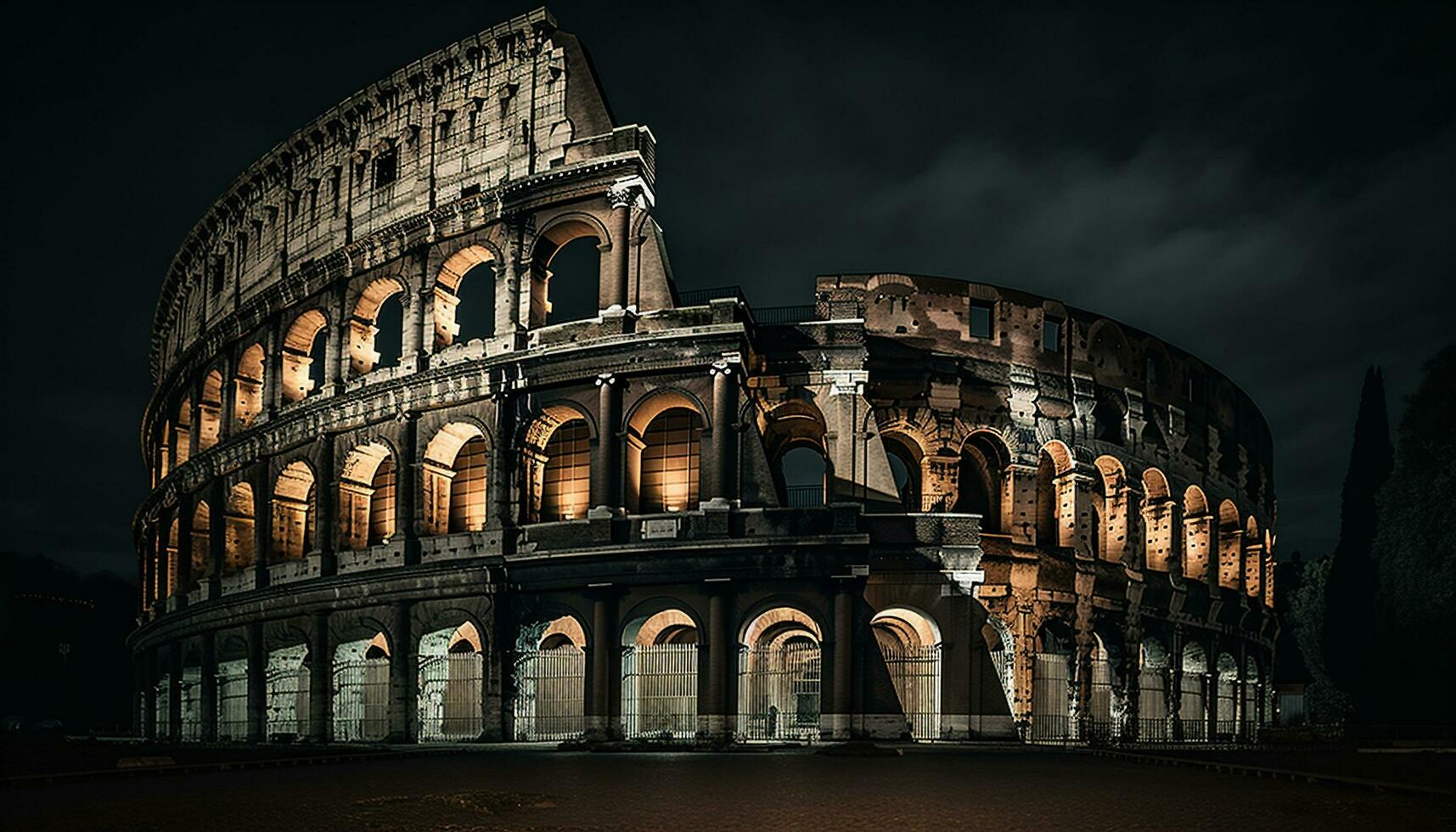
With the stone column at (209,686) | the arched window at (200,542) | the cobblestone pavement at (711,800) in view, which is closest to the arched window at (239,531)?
the arched window at (200,542)

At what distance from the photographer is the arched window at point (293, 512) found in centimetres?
2819

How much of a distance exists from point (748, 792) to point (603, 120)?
1674 centimetres

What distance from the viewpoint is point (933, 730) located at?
75.0ft

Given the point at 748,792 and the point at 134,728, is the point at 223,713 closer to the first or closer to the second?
the point at 134,728

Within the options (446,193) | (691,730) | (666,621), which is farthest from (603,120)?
(691,730)

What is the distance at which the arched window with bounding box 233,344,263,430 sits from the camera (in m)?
30.4

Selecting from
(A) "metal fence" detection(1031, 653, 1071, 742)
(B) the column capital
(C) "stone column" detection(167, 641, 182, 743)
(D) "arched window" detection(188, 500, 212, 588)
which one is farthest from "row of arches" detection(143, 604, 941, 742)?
(B) the column capital

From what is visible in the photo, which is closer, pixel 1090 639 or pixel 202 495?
pixel 1090 639

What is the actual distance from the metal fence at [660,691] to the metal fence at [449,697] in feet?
10.8

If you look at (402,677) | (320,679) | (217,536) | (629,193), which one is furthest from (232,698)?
(629,193)

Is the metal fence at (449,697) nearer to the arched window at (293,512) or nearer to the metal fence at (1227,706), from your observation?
the arched window at (293,512)

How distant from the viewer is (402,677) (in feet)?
79.0

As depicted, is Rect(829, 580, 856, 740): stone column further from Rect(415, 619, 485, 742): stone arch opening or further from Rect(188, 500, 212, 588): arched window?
Result: Rect(188, 500, 212, 588): arched window

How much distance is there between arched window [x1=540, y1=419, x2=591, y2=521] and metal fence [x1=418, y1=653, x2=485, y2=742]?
11.3ft
